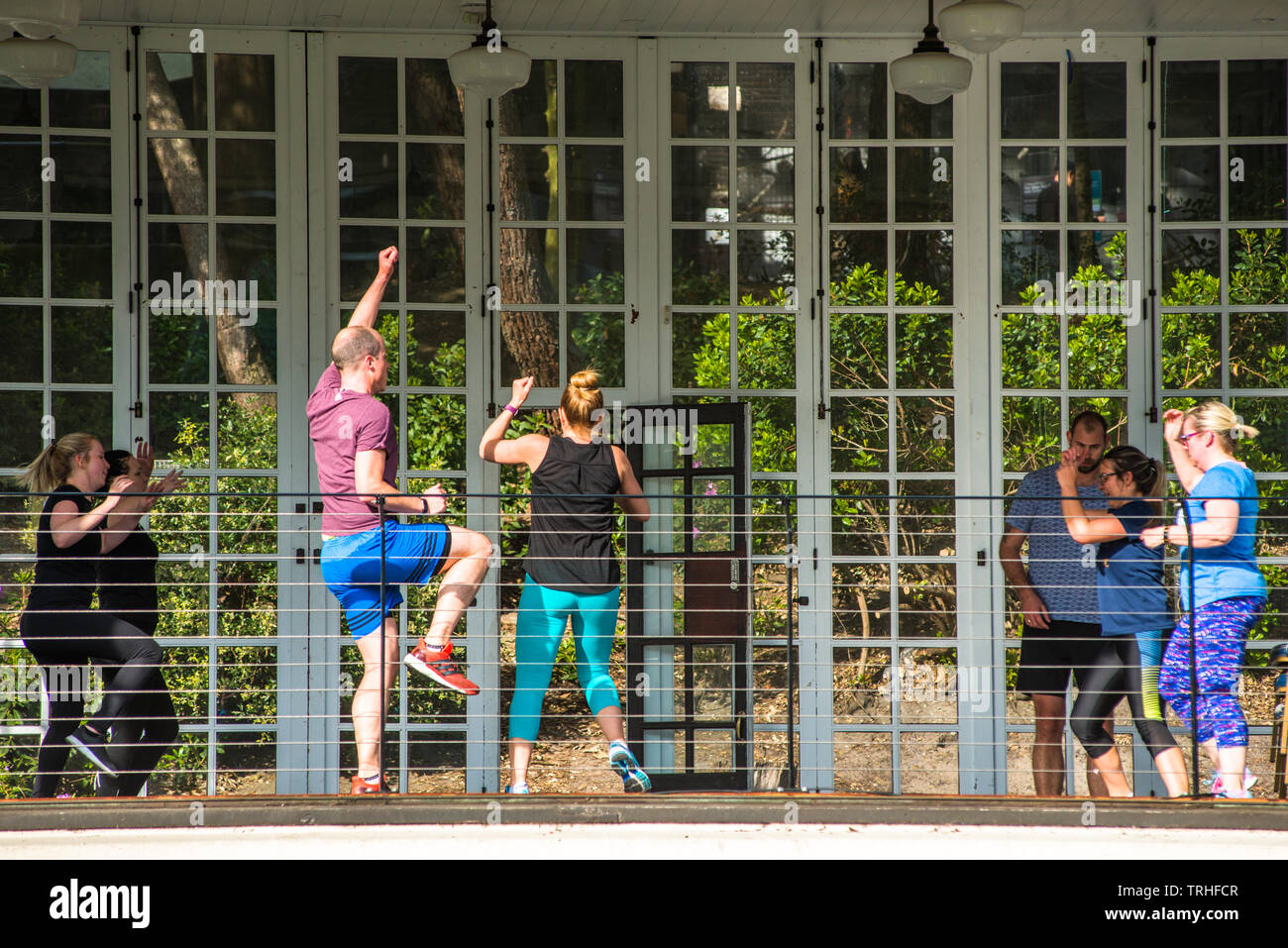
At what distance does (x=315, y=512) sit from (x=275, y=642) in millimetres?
740

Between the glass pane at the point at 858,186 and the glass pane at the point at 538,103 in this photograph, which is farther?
the glass pane at the point at 858,186

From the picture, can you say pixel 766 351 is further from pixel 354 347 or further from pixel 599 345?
pixel 354 347

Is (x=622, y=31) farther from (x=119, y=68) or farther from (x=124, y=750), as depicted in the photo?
(x=124, y=750)

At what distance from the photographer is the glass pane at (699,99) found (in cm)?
715

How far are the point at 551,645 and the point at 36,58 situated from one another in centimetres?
354

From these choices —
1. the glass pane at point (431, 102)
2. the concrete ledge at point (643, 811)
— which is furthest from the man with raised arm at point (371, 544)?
the glass pane at point (431, 102)

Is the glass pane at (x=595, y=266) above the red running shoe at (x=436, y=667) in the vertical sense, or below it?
above

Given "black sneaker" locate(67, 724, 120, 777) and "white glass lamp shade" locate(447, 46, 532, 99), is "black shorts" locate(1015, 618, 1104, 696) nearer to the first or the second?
"white glass lamp shade" locate(447, 46, 532, 99)

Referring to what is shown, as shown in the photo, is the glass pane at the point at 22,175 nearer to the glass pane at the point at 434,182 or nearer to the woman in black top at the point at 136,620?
the woman in black top at the point at 136,620

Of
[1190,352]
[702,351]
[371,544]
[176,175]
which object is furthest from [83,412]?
[1190,352]

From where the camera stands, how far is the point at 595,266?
281 inches

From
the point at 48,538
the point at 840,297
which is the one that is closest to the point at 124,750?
the point at 48,538

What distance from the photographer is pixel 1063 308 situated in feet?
23.7

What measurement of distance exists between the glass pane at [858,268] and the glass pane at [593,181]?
123cm
